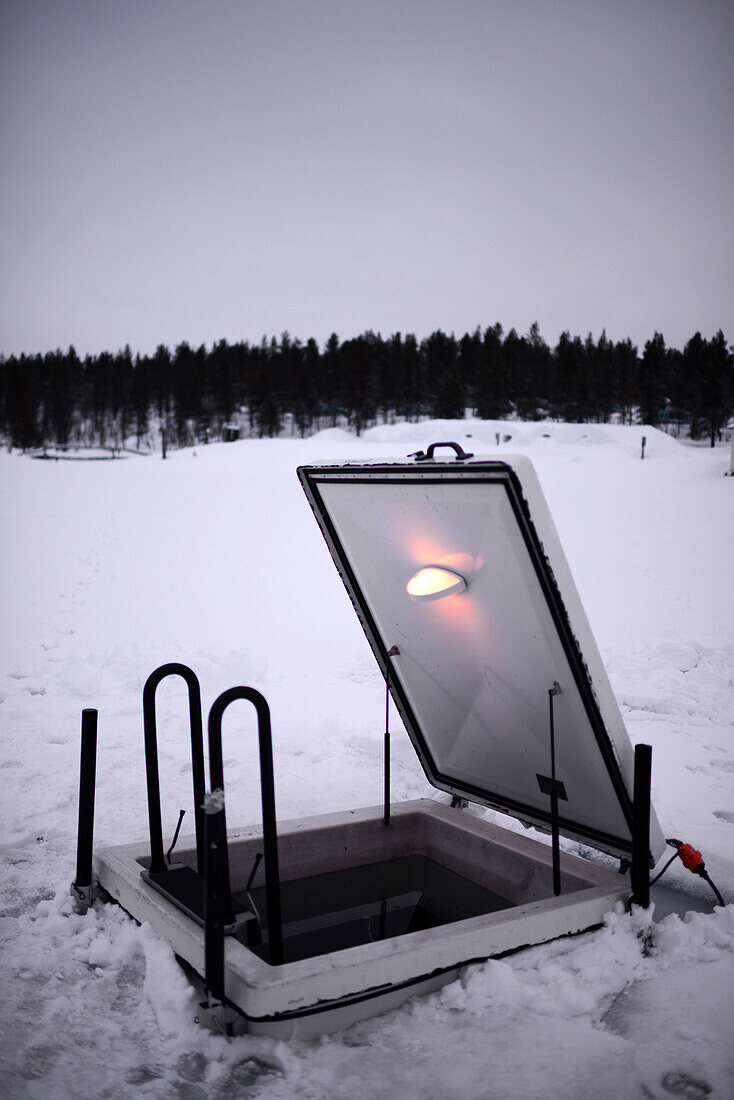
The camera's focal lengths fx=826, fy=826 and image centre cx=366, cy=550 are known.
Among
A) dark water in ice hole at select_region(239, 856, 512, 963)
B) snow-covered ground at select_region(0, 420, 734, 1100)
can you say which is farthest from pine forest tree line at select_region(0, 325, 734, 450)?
dark water in ice hole at select_region(239, 856, 512, 963)

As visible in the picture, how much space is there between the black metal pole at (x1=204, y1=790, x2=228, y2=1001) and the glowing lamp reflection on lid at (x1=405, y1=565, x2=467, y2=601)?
1038 mm

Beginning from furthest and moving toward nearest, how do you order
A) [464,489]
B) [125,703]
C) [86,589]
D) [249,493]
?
[249,493] → [86,589] → [125,703] → [464,489]

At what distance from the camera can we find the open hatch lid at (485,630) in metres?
2.72

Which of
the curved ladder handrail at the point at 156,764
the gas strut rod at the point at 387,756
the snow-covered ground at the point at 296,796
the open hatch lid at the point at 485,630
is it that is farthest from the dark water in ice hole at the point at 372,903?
the snow-covered ground at the point at 296,796

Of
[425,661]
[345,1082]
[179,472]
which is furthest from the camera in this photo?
[179,472]

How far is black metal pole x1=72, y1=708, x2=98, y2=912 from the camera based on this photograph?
3.25 m

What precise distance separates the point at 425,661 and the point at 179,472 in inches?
1104

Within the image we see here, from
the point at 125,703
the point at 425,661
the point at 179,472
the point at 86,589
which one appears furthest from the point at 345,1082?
the point at 179,472

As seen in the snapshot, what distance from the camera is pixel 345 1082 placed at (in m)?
2.33

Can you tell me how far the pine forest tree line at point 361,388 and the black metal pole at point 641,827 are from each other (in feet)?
209

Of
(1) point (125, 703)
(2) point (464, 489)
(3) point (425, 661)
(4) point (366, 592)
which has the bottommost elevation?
(1) point (125, 703)

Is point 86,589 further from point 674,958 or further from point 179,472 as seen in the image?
point 179,472

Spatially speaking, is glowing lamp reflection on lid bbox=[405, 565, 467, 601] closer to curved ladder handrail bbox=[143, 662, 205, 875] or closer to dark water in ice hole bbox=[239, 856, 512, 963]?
curved ladder handrail bbox=[143, 662, 205, 875]

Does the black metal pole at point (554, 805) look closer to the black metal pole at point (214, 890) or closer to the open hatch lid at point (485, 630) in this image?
the open hatch lid at point (485, 630)
